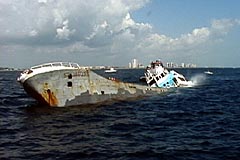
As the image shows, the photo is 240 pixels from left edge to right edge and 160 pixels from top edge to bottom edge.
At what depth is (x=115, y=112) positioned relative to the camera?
2992cm

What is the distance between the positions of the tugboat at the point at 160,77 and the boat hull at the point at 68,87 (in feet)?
64.1

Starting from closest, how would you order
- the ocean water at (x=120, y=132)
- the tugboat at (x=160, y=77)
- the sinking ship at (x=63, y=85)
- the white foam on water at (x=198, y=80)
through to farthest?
the ocean water at (x=120, y=132) < the sinking ship at (x=63, y=85) < the tugboat at (x=160, y=77) < the white foam on water at (x=198, y=80)

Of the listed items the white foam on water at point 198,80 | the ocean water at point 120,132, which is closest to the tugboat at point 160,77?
the white foam on water at point 198,80

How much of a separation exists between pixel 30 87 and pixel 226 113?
1665 centimetres

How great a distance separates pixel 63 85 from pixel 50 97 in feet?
5.15

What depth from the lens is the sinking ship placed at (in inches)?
1234

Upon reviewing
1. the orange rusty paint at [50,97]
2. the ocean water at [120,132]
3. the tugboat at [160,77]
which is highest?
the tugboat at [160,77]

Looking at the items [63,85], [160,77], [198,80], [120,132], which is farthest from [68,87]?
[198,80]

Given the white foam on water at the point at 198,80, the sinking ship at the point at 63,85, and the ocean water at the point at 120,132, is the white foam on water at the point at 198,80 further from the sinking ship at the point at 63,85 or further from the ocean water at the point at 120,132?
the ocean water at the point at 120,132

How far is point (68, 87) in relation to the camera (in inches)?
1273

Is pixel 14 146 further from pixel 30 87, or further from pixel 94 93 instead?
pixel 94 93

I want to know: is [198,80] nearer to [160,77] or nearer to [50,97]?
[160,77]

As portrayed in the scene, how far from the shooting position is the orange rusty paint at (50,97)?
3181 cm

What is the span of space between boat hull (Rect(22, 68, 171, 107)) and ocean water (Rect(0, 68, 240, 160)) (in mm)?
1005
